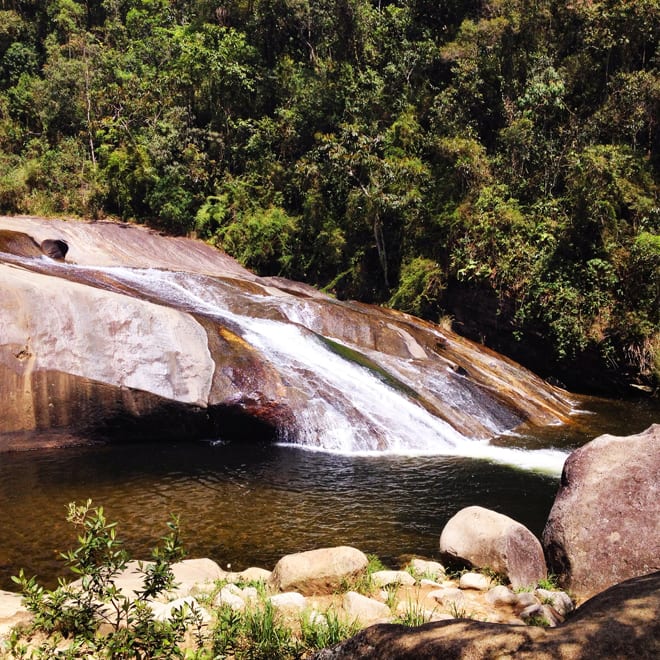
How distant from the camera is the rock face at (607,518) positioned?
A: 21.5 feet

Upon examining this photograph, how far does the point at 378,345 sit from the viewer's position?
18391 millimetres

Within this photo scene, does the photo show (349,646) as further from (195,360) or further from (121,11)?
(121,11)

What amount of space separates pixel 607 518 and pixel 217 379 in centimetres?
918

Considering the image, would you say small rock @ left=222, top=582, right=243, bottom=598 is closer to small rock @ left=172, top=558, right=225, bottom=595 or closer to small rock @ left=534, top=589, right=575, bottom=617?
small rock @ left=172, top=558, right=225, bottom=595

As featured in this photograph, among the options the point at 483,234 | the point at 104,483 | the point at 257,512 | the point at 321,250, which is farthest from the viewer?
the point at 321,250

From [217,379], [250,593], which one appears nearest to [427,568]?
[250,593]

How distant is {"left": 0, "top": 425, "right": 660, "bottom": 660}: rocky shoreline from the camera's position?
541 centimetres

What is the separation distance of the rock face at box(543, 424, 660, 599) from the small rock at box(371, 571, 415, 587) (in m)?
1.76

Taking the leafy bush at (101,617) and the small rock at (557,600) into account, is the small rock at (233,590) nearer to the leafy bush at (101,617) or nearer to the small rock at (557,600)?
the leafy bush at (101,617)

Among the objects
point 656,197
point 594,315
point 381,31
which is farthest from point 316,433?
point 381,31

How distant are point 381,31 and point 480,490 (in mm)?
27812

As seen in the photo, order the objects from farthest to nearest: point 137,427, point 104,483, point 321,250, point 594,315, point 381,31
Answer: point 381,31 → point 321,250 → point 594,315 → point 137,427 → point 104,483

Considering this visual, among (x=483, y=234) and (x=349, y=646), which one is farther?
(x=483, y=234)

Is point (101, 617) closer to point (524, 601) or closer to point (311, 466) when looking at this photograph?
point (524, 601)
